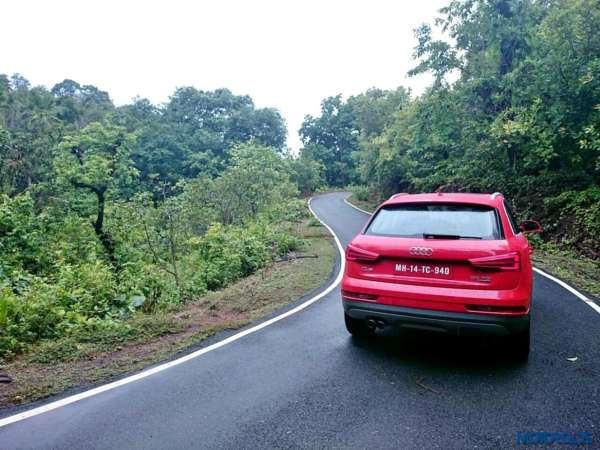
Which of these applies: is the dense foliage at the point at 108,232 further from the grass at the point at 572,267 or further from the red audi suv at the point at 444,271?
the grass at the point at 572,267

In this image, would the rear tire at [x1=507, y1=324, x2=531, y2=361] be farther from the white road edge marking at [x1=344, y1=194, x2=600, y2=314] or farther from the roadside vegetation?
the roadside vegetation

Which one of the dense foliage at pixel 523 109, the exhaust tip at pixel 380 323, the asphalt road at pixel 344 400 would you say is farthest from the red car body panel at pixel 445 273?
the dense foliage at pixel 523 109

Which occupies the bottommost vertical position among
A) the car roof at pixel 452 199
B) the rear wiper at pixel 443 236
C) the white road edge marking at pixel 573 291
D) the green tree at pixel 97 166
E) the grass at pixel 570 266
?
the grass at pixel 570 266

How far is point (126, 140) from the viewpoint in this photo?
55.0 ft

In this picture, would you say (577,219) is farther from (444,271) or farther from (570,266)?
(444,271)

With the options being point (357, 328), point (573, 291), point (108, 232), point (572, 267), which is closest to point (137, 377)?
point (357, 328)

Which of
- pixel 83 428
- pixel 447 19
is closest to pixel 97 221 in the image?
pixel 83 428

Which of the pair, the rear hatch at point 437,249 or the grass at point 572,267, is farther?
the grass at point 572,267

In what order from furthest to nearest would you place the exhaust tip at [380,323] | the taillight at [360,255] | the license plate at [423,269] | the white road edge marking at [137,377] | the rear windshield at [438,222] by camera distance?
the taillight at [360,255], the exhaust tip at [380,323], the rear windshield at [438,222], the license plate at [423,269], the white road edge marking at [137,377]

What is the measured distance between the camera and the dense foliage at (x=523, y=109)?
470 inches

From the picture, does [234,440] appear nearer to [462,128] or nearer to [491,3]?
[462,128]

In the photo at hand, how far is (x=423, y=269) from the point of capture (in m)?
3.95

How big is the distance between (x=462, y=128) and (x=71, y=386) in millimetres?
17551

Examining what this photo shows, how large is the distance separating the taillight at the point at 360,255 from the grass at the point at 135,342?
88.4 inches
